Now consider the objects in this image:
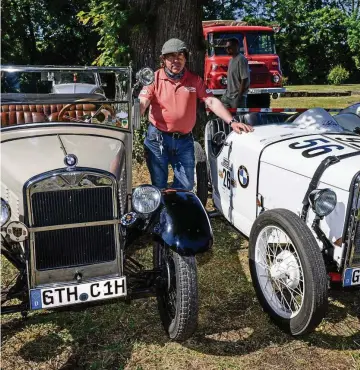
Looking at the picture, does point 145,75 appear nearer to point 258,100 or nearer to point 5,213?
point 5,213

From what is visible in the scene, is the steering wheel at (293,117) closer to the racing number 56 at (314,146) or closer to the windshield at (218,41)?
the racing number 56 at (314,146)

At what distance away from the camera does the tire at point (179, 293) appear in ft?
9.07

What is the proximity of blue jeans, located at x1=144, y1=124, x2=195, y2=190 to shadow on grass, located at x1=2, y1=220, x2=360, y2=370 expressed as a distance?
3.78 ft

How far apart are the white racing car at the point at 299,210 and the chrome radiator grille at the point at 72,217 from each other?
1103 millimetres

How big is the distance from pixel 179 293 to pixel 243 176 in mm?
1586

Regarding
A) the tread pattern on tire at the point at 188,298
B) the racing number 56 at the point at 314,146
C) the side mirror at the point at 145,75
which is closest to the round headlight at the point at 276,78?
the racing number 56 at the point at 314,146

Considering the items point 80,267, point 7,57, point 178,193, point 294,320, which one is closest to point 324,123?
point 178,193

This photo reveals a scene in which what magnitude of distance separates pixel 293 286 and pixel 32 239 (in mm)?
1701

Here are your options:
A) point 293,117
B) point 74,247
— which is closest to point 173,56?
point 293,117

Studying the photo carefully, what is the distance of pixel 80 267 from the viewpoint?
2.81 metres

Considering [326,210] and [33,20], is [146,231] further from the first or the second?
[33,20]

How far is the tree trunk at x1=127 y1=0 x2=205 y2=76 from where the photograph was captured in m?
6.44

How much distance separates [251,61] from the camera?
44.3 feet

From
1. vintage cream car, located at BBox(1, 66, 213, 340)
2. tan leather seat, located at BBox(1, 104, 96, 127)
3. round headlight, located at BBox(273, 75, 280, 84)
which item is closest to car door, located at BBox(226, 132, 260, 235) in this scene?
vintage cream car, located at BBox(1, 66, 213, 340)
